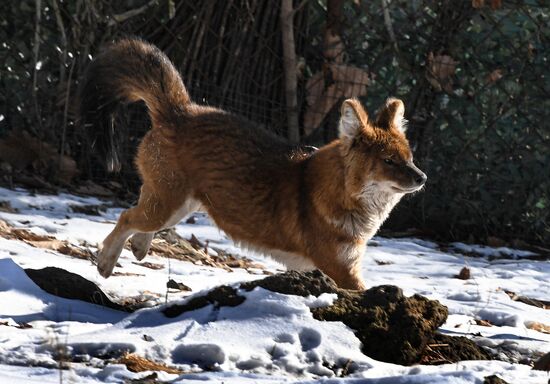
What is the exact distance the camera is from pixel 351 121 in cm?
670

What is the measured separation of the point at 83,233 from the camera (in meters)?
7.69

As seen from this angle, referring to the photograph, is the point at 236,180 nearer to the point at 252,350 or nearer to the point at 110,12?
the point at 252,350

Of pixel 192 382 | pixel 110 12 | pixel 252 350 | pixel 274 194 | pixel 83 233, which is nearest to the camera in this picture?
pixel 192 382

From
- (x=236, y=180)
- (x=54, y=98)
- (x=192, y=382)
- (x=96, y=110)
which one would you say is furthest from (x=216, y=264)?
(x=192, y=382)

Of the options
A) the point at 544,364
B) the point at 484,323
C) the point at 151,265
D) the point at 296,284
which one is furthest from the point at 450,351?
the point at 151,265

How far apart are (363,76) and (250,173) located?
3.65 metres

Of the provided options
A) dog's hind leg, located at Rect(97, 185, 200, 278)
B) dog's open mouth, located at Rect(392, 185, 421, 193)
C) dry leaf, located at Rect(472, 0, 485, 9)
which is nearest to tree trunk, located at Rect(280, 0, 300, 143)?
dry leaf, located at Rect(472, 0, 485, 9)

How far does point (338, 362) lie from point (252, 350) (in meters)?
0.36

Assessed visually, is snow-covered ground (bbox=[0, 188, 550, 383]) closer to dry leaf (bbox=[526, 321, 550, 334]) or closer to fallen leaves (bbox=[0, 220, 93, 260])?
dry leaf (bbox=[526, 321, 550, 334])

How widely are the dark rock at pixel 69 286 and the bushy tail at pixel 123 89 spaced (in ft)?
5.14

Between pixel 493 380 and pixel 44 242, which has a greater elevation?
pixel 493 380

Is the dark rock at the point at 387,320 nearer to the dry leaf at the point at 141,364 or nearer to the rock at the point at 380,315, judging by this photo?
the rock at the point at 380,315

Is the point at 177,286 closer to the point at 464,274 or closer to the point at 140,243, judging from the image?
the point at 140,243

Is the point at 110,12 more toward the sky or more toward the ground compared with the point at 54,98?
more toward the sky
